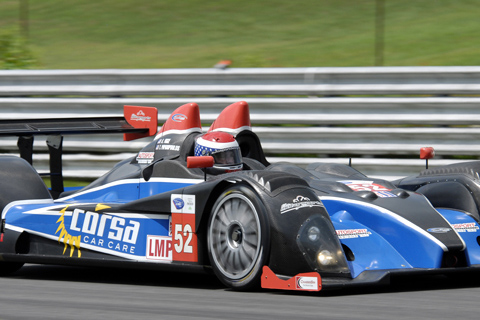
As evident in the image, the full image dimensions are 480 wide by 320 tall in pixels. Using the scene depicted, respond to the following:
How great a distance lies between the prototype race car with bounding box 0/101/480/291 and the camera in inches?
215

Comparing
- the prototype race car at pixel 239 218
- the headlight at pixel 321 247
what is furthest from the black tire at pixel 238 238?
the headlight at pixel 321 247

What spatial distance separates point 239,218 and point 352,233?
783 millimetres

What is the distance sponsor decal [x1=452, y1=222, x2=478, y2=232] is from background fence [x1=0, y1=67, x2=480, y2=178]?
136 inches

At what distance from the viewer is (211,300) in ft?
17.2

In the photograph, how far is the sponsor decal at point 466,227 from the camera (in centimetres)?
618

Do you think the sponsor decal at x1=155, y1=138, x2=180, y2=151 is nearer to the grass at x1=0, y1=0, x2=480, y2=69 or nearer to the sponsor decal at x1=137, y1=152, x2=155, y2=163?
the sponsor decal at x1=137, y1=152, x2=155, y2=163

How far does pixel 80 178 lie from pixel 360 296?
667 cm

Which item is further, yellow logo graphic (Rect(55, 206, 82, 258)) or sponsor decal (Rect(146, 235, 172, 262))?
yellow logo graphic (Rect(55, 206, 82, 258))

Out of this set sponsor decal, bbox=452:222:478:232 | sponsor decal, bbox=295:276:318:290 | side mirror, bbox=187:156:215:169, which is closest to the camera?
sponsor decal, bbox=295:276:318:290

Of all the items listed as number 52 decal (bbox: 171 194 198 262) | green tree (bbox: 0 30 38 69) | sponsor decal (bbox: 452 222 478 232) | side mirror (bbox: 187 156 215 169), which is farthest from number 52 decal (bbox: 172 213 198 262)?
green tree (bbox: 0 30 38 69)

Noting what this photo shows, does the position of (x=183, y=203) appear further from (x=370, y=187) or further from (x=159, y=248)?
(x=370, y=187)

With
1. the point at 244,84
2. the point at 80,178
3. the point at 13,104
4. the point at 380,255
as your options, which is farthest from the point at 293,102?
the point at 380,255

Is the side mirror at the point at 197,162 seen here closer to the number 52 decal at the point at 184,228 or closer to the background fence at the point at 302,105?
Result: the number 52 decal at the point at 184,228

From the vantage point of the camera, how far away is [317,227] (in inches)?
215
